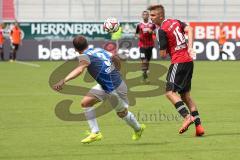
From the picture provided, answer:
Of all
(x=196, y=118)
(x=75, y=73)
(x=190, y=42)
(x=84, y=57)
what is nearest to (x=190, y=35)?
(x=190, y=42)

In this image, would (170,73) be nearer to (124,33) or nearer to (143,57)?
(143,57)

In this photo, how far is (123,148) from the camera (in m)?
10.7

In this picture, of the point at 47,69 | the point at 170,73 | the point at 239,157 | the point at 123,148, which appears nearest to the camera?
the point at 239,157

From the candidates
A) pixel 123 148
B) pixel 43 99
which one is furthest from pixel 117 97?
pixel 43 99

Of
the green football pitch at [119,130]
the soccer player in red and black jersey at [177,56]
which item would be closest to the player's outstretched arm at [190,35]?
the soccer player in red and black jersey at [177,56]

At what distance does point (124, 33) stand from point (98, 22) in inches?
72.0

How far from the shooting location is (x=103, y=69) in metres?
11.3

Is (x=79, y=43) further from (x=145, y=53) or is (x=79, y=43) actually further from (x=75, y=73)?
(x=145, y=53)

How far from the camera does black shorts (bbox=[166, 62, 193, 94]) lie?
39.2 feet

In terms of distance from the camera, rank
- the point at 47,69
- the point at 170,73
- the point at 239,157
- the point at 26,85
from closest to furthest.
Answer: the point at 239,157 → the point at 170,73 → the point at 26,85 → the point at 47,69

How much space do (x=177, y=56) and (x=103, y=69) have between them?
4.76 ft

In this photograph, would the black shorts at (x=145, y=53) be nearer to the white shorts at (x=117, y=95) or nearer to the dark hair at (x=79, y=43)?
the white shorts at (x=117, y=95)

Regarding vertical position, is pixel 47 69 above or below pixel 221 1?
below

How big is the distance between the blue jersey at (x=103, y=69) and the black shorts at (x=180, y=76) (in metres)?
1.06
